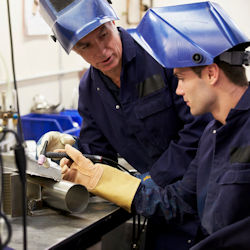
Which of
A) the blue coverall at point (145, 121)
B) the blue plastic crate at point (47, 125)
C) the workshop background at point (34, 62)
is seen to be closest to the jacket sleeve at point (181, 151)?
the blue coverall at point (145, 121)

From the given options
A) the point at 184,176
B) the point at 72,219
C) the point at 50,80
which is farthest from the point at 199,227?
the point at 50,80

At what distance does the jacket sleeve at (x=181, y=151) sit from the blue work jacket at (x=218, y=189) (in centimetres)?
10

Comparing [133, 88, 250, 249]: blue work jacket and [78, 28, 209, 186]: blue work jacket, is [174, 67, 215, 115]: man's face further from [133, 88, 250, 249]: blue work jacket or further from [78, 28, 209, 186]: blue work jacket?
[78, 28, 209, 186]: blue work jacket

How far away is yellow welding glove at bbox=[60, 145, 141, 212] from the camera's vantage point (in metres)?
1.45

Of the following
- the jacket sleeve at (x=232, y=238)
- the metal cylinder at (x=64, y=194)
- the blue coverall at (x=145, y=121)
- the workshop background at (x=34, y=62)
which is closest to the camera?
the jacket sleeve at (x=232, y=238)

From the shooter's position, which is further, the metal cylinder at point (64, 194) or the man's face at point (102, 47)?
the man's face at point (102, 47)

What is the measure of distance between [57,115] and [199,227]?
5.22 ft

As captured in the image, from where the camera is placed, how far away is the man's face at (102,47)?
1553 mm

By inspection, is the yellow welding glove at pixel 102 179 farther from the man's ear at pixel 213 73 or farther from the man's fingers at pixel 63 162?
the man's ear at pixel 213 73

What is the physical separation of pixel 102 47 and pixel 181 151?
0.53 meters

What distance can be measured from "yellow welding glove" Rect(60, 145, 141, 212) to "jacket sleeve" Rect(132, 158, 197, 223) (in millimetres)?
34

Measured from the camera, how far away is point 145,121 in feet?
5.63

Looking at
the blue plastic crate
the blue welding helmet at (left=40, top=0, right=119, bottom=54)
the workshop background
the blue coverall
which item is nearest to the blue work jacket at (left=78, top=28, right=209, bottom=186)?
the blue coverall

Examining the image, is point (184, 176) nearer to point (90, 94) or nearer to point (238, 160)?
point (238, 160)
